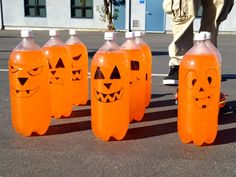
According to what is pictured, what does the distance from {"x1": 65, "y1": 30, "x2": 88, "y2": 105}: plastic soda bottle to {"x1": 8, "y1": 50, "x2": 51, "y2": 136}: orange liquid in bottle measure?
2.57 feet

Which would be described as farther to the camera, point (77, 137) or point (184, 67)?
point (77, 137)


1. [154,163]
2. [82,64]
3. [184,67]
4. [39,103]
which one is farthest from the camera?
[82,64]

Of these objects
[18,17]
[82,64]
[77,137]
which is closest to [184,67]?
[77,137]

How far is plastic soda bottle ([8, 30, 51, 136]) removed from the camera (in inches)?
128

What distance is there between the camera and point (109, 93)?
318 cm

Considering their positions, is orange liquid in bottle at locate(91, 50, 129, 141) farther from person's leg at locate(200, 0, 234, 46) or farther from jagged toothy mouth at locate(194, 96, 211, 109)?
person's leg at locate(200, 0, 234, 46)

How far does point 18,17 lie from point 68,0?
329cm

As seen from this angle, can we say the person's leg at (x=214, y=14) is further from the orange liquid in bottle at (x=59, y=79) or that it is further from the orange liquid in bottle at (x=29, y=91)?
the orange liquid in bottle at (x=29, y=91)

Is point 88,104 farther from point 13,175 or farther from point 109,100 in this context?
point 13,175

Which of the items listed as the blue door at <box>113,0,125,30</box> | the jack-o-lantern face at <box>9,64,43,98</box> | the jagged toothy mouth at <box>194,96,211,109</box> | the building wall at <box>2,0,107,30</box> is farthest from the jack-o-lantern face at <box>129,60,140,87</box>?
the building wall at <box>2,0,107,30</box>

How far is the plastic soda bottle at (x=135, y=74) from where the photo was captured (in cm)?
370

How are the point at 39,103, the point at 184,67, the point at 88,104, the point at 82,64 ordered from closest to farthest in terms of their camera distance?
the point at 184,67 → the point at 39,103 → the point at 82,64 → the point at 88,104

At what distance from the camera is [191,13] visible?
14.9 feet

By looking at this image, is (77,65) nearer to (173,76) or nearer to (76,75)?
(76,75)
